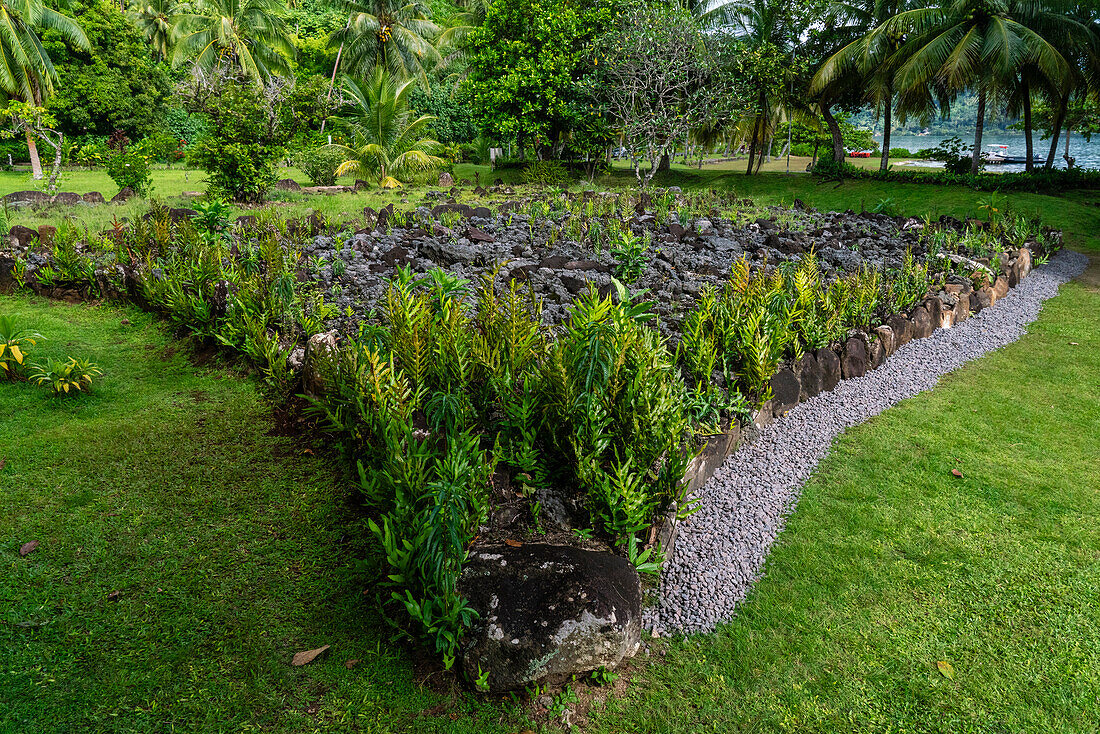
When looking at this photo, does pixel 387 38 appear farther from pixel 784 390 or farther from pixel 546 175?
pixel 784 390

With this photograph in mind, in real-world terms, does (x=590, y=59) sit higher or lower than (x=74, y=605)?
higher

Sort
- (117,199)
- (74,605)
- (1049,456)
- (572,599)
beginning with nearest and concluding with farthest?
(572,599) < (74,605) < (1049,456) < (117,199)

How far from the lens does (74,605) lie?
3.07m

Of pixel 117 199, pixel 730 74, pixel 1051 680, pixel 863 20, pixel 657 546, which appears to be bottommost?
pixel 1051 680

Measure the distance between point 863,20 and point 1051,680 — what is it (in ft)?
84.4

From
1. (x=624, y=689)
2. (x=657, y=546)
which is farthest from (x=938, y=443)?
(x=624, y=689)

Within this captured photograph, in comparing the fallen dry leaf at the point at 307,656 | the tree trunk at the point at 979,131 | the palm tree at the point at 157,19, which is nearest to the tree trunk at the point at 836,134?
the tree trunk at the point at 979,131

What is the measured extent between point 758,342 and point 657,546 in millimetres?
2007

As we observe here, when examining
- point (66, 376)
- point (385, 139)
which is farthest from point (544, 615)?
point (385, 139)

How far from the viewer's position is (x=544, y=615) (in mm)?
2674

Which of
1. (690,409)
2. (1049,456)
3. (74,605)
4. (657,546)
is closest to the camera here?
(74,605)

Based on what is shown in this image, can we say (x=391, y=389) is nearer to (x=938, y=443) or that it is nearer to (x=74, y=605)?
(x=74, y=605)

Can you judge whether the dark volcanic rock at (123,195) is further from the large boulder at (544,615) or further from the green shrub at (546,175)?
the large boulder at (544,615)

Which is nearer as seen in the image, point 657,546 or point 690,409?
point 657,546
